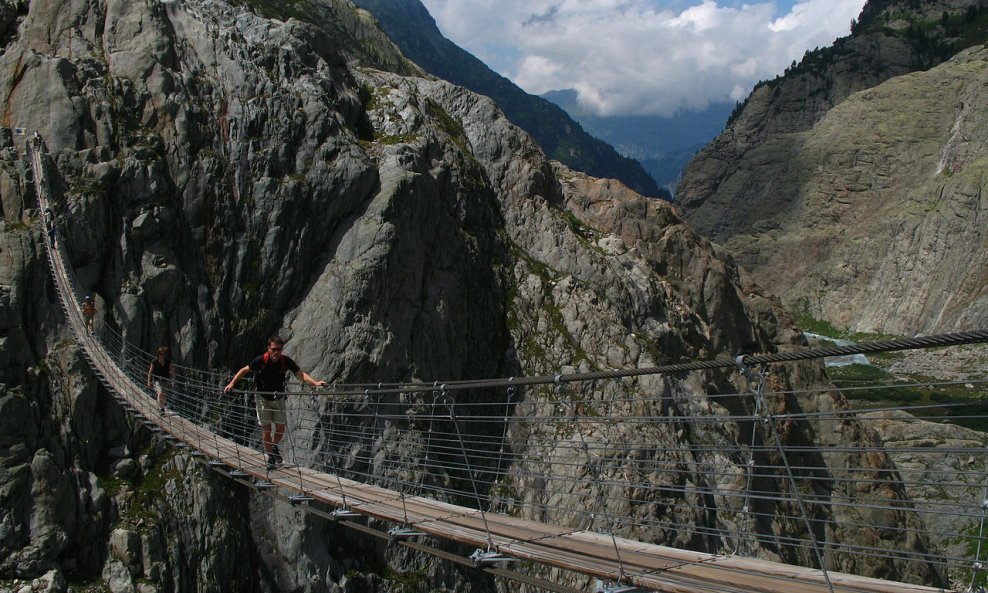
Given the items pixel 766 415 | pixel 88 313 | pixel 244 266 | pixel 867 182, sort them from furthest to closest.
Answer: pixel 867 182 < pixel 244 266 < pixel 88 313 < pixel 766 415

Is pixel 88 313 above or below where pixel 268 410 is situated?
above

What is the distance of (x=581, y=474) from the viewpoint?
19500 mm

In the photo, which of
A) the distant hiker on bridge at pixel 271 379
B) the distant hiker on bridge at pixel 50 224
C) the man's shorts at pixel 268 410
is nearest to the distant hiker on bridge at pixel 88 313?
the distant hiker on bridge at pixel 50 224

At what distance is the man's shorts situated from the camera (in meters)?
10.4

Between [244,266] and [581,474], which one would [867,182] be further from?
[244,266]

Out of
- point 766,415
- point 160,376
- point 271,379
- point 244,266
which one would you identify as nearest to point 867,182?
point 244,266

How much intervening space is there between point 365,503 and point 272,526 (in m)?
8.47

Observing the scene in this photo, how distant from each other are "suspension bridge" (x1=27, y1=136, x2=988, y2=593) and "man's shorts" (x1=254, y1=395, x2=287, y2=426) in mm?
490

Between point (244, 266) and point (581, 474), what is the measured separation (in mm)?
10186

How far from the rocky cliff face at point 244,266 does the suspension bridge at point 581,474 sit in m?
0.71

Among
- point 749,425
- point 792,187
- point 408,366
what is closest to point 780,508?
point 749,425

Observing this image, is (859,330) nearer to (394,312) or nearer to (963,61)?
(963,61)

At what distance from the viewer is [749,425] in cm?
2664

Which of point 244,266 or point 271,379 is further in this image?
point 244,266
